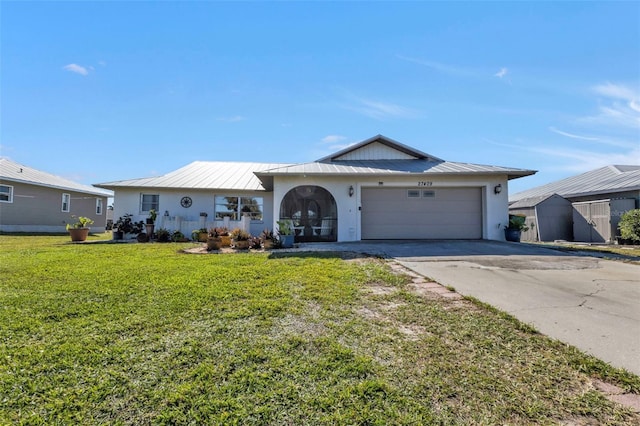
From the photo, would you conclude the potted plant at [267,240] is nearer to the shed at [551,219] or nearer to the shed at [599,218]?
the shed at [551,219]

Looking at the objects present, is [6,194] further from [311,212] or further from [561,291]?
[561,291]

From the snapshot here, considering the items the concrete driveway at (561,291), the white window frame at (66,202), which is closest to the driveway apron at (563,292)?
the concrete driveway at (561,291)

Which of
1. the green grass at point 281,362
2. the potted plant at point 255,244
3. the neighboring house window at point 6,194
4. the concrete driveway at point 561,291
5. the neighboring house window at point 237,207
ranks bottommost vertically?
the green grass at point 281,362

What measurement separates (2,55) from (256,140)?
30.7ft

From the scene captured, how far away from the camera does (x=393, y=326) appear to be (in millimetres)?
2834

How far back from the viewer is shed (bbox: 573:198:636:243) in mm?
13031

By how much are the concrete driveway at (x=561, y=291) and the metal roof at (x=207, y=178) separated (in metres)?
9.71

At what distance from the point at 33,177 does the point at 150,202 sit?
9.99 metres

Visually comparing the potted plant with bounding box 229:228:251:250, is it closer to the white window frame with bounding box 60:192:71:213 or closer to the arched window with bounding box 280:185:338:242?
the arched window with bounding box 280:185:338:242

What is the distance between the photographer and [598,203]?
1384 centimetres

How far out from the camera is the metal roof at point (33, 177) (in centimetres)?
1590

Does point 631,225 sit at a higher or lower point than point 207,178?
lower

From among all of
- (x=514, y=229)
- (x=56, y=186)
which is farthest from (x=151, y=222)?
(x=514, y=229)

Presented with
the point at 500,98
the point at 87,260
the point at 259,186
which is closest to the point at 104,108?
the point at 259,186
